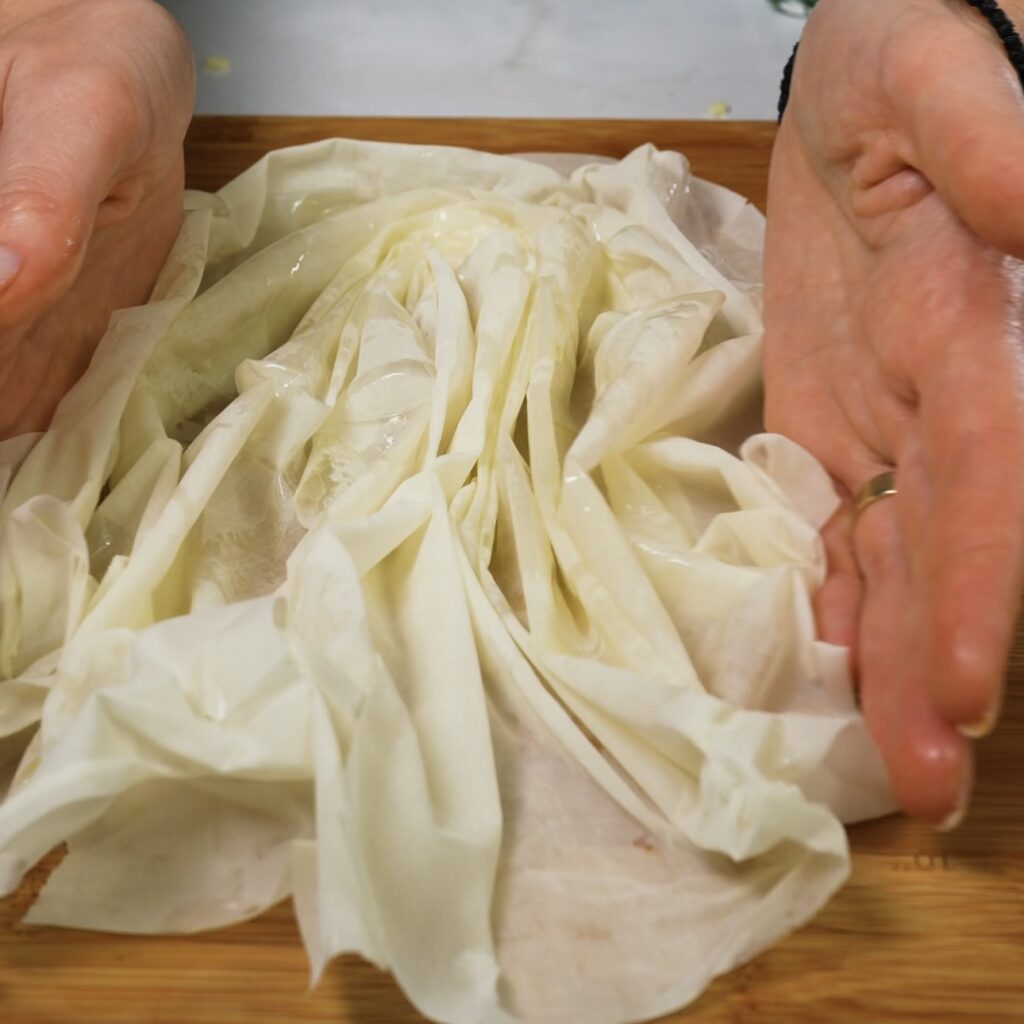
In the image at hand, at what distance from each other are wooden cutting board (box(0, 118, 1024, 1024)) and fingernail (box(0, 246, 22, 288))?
22 cm

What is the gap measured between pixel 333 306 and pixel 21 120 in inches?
6.9

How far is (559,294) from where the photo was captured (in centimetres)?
56

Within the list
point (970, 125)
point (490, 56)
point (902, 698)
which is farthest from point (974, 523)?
point (490, 56)

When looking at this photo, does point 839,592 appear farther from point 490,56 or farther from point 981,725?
point 490,56

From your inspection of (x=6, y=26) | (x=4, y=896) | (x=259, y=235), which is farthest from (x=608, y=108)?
(x=4, y=896)

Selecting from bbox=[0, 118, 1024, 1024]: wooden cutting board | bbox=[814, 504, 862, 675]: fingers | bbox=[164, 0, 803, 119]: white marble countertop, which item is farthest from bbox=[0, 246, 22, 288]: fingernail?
bbox=[164, 0, 803, 119]: white marble countertop

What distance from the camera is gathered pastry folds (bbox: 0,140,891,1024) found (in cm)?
37

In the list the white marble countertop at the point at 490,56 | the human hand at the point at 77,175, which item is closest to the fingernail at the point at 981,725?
the human hand at the point at 77,175

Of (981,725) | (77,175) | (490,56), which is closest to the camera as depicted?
(981,725)

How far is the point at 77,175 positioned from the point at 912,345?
35cm

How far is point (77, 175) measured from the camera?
1.51 ft

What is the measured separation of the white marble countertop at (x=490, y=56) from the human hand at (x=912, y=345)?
0.37 m

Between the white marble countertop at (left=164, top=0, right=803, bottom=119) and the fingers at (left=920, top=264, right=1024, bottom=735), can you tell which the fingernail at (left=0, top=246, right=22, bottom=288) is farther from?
the white marble countertop at (left=164, top=0, right=803, bottom=119)

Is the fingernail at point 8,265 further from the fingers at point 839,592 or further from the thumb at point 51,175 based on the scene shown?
the fingers at point 839,592
